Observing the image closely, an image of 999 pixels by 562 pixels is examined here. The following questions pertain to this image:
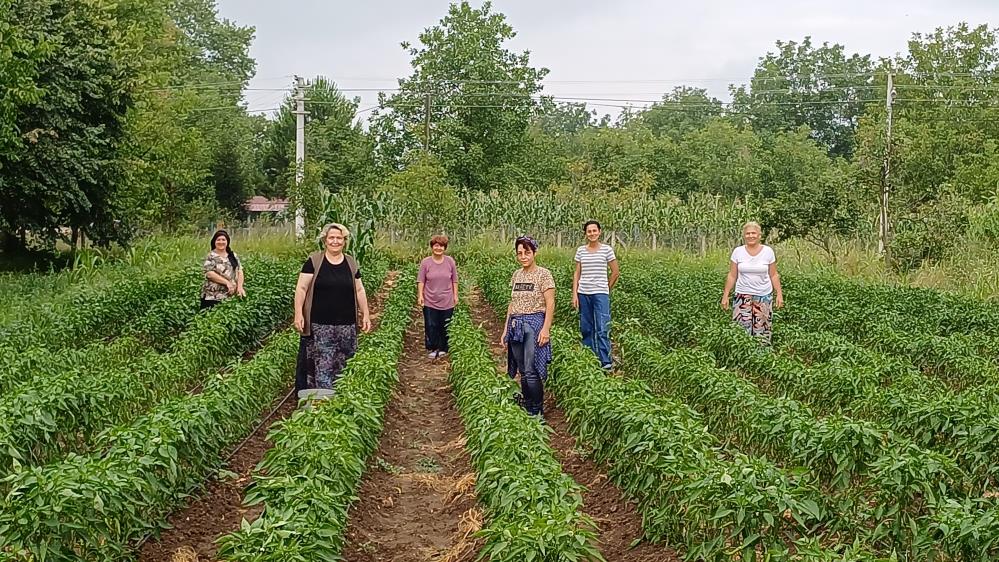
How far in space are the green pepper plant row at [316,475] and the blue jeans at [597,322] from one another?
3093 mm

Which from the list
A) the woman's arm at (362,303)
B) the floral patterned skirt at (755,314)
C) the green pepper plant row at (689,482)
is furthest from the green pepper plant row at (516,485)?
the floral patterned skirt at (755,314)

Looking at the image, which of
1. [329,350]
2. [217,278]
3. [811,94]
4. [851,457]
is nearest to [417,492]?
[329,350]

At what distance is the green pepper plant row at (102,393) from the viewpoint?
6688mm

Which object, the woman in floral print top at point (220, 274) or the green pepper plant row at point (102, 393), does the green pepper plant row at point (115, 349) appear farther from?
the woman in floral print top at point (220, 274)

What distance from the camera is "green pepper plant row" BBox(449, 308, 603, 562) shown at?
4.88 meters

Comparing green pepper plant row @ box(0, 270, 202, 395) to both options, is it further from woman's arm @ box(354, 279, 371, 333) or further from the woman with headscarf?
the woman with headscarf

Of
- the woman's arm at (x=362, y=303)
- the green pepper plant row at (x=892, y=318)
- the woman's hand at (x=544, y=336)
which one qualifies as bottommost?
the green pepper plant row at (x=892, y=318)

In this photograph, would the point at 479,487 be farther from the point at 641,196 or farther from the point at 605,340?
the point at 641,196

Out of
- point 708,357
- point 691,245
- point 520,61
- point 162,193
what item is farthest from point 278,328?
point 520,61

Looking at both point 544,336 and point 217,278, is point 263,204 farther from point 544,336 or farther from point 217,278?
point 544,336

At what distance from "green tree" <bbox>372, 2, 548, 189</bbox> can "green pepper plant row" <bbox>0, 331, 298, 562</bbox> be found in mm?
42000

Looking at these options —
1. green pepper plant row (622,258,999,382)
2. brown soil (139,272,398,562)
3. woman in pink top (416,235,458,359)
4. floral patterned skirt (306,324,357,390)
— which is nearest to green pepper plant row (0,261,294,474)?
brown soil (139,272,398,562)

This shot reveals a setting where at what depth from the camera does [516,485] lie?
5.69 m

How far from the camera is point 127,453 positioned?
19.0ft
